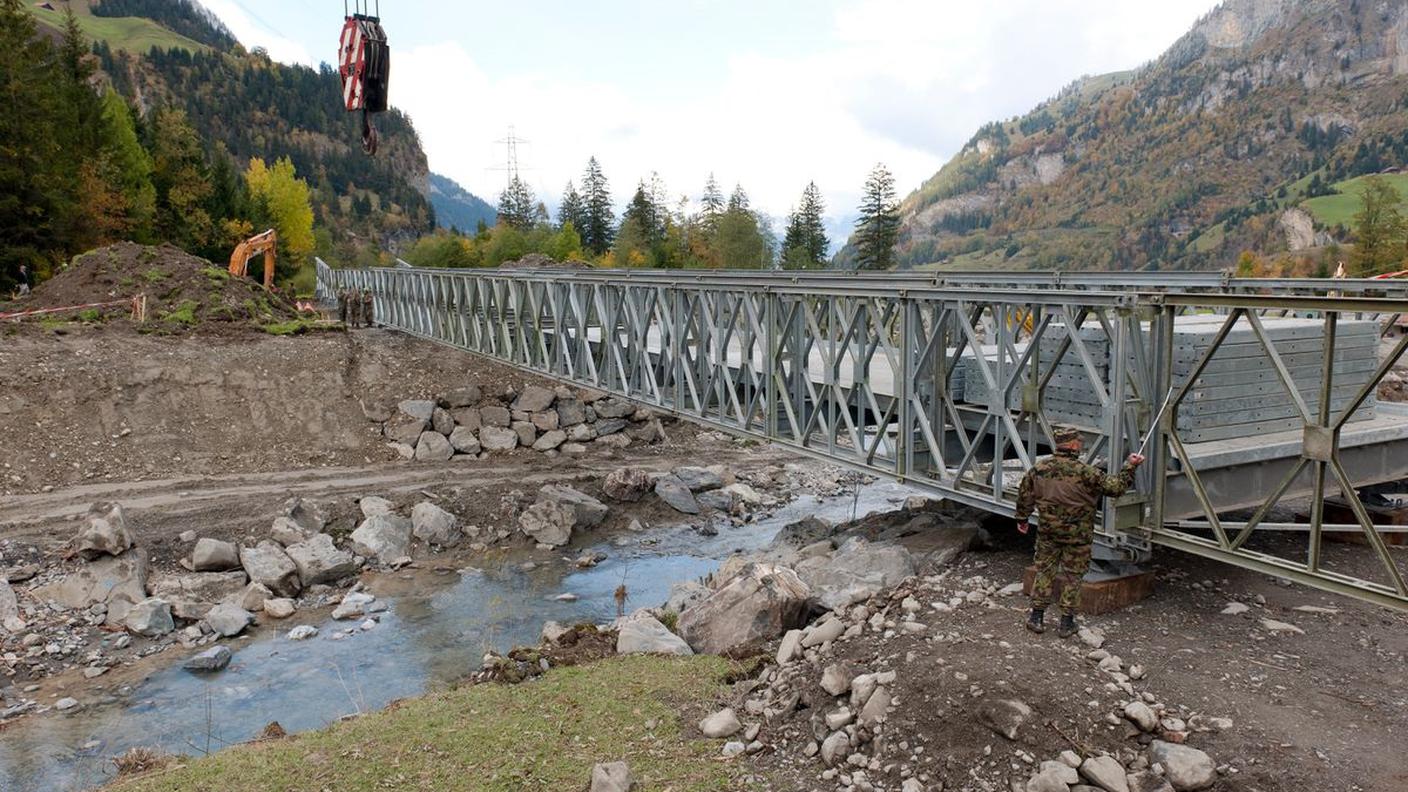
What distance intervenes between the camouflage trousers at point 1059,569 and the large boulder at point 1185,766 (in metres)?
1.88

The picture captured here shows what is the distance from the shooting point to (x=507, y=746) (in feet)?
28.5

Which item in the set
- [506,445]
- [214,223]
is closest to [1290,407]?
[506,445]

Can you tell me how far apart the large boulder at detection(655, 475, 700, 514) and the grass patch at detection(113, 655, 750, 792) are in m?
11.9

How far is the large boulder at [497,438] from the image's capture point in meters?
27.0

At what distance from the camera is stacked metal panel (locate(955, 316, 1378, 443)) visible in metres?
10.0

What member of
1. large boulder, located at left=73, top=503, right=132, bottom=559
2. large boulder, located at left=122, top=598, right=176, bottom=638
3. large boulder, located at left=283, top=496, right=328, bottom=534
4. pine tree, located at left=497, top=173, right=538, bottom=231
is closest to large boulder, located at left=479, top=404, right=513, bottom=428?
large boulder, located at left=283, top=496, right=328, bottom=534

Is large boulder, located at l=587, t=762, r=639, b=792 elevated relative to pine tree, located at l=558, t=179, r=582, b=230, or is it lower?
lower

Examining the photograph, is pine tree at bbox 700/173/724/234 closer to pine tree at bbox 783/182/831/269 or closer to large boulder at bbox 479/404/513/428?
pine tree at bbox 783/182/831/269

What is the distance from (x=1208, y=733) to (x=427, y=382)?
2568 centimetres

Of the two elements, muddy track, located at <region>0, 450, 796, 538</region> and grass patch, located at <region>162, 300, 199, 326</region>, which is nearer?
muddy track, located at <region>0, 450, 796, 538</region>

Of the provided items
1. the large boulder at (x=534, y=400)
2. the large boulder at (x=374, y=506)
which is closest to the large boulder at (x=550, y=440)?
the large boulder at (x=534, y=400)

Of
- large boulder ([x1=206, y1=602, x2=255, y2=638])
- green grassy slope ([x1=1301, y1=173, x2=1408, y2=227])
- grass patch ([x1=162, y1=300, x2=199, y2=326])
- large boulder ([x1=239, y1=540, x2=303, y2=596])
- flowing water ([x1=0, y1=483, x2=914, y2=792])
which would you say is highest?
green grassy slope ([x1=1301, y1=173, x2=1408, y2=227])

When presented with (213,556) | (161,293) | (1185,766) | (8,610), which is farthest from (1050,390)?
(161,293)

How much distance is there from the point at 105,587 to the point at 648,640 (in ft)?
37.0
